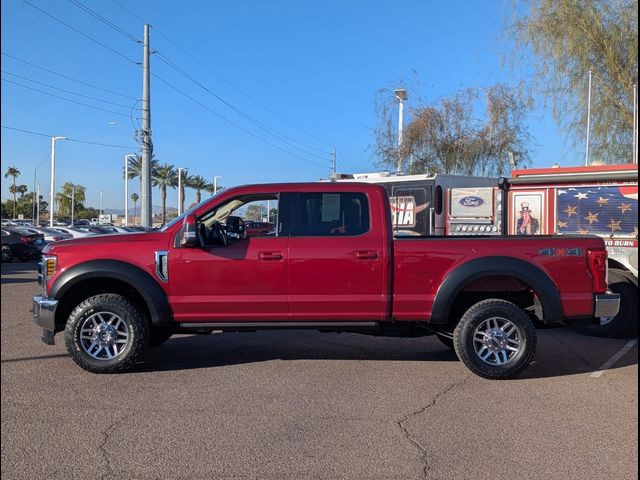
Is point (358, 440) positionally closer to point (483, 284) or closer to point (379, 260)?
point (379, 260)

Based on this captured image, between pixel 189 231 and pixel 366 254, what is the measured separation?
1833 millimetres

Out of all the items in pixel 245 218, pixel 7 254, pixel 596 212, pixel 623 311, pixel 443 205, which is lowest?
pixel 623 311

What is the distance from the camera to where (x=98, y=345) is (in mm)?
6055

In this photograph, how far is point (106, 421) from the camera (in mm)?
4637

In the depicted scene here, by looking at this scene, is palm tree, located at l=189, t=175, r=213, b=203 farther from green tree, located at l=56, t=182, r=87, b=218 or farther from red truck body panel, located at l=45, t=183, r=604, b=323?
red truck body panel, located at l=45, t=183, r=604, b=323

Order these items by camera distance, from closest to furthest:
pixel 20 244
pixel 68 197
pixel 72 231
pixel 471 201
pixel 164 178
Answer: pixel 471 201, pixel 20 244, pixel 72 231, pixel 164 178, pixel 68 197

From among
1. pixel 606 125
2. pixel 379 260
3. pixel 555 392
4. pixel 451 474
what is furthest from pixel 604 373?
pixel 606 125

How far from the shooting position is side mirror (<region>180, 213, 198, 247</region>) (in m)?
5.85

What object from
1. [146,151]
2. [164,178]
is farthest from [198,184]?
[146,151]

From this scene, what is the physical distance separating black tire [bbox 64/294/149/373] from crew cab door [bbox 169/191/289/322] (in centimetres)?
44

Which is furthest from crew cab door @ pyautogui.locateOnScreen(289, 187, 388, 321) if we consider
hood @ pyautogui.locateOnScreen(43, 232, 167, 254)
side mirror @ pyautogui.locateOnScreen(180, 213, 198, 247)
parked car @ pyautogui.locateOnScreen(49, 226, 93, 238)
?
parked car @ pyautogui.locateOnScreen(49, 226, 93, 238)

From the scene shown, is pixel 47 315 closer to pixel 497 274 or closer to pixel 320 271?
pixel 320 271

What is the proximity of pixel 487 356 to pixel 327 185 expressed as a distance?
2512mm

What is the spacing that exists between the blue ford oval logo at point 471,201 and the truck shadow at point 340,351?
271cm
